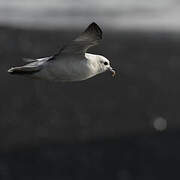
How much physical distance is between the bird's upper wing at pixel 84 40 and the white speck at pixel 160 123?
49.6ft

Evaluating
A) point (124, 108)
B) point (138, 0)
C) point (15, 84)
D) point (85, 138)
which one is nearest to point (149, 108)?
point (124, 108)

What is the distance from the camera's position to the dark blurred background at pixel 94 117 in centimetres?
2667

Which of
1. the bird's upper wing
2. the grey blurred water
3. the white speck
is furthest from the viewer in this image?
the grey blurred water

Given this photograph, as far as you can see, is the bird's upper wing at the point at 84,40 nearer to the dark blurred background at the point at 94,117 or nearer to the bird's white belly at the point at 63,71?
the bird's white belly at the point at 63,71

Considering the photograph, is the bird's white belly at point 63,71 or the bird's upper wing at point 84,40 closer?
the bird's upper wing at point 84,40

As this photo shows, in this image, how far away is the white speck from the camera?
28547mm

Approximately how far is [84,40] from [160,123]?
15824 millimetres

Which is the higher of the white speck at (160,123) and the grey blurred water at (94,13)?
the grey blurred water at (94,13)

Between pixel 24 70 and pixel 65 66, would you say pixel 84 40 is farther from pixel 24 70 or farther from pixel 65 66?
pixel 24 70

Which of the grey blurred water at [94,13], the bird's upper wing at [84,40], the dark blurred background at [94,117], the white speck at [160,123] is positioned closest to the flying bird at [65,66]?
the bird's upper wing at [84,40]

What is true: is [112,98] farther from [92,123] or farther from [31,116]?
[31,116]

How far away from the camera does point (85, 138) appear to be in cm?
2767

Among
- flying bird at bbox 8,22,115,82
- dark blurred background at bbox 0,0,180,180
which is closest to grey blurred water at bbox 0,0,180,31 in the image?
dark blurred background at bbox 0,0,180,180

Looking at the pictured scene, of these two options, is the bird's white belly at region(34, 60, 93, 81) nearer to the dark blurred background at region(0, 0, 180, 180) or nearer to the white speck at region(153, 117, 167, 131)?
the dark blurred background at region(0, 0, 180, 180)
